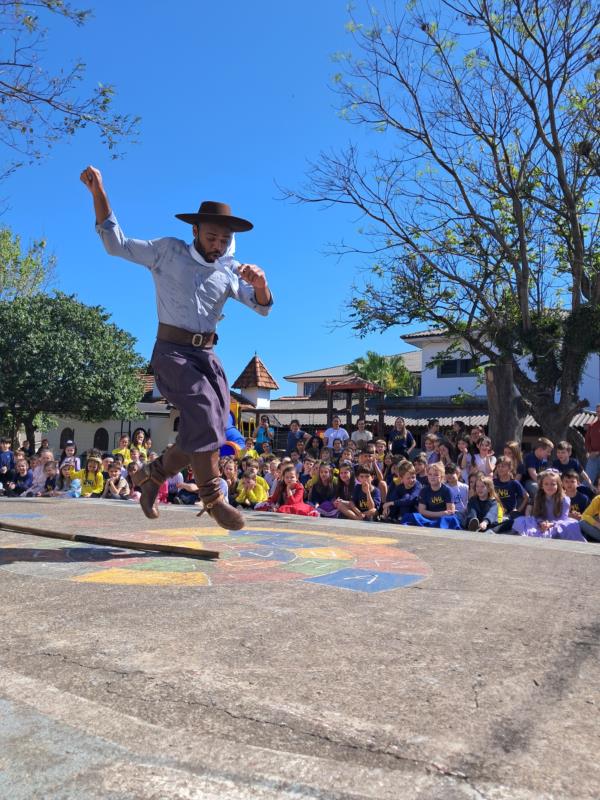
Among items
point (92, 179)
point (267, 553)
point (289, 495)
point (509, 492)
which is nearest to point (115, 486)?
A: point (289, 495)

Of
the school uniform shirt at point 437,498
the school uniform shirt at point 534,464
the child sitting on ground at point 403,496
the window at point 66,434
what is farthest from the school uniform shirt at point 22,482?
the window at point 66,434

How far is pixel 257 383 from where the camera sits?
39344 mm

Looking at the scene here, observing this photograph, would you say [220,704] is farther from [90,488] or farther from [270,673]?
[90,488]

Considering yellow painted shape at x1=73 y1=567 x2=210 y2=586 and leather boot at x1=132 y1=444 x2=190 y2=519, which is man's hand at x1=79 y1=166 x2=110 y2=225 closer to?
leather boot at x1=132 y1=444 x2=190 y2=519

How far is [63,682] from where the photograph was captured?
195cm

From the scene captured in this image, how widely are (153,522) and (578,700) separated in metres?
4.57

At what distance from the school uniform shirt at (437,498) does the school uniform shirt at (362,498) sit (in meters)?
0.83

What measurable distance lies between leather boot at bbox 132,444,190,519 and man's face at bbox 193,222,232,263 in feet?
4.00

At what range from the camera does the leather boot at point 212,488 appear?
3988mm

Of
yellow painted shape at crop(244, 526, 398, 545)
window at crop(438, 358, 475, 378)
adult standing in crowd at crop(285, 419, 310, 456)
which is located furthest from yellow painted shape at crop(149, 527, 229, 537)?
window at crop(438, 358, 475, 378)

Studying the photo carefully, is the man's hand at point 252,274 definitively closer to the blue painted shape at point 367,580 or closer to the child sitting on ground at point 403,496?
the blue painted shape at point 367,580

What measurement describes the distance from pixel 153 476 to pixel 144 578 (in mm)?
1043

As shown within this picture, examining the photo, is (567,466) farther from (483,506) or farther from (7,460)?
(7,460)

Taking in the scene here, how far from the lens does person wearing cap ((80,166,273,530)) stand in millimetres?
3912
